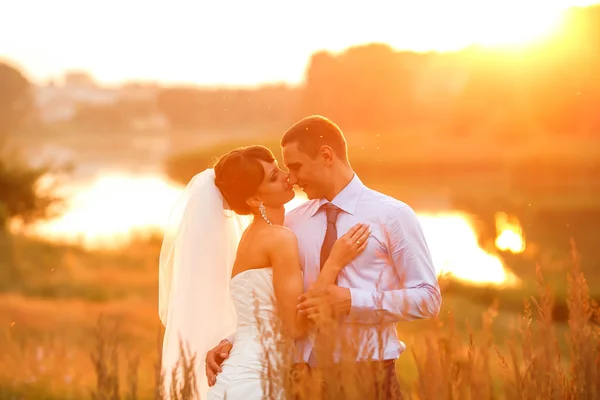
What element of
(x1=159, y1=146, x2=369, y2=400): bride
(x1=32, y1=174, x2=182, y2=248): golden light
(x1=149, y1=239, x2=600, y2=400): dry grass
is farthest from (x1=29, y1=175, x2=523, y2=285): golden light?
(x1=159, y1=146, x2=369, y2=400): bride

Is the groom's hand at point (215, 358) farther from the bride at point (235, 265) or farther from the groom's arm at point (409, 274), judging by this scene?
the groom's arm at point (409, 274)

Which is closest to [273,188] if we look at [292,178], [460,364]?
[292,178]

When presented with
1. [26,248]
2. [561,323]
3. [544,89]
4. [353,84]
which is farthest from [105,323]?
[353,84]

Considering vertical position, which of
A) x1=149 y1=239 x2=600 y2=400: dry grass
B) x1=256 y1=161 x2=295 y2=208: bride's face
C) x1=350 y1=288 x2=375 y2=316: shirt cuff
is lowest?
x1=149 y1=239 x2=600 y2=400: dry grass

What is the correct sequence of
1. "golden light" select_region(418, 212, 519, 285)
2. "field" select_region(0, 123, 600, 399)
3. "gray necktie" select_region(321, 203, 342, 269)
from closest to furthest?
"field" select_region(0, 123, 600, 399)
"gray necktie" select_region(321, 203, 342, 269)
"golden light" select_region(418, 212, 519, 285)

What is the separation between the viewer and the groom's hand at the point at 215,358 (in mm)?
3975

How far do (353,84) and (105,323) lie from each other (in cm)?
8423

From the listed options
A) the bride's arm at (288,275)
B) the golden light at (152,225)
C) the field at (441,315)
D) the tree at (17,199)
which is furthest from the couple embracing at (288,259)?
the tree at (17,199)

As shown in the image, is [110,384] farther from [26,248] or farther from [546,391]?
[26,248]

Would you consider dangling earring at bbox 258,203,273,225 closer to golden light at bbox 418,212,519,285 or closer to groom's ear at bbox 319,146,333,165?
groom's ear at bbox 319,146,333,165

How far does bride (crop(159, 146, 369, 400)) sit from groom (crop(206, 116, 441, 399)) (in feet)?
0.33

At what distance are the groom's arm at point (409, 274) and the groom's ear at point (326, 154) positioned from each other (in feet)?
1.45

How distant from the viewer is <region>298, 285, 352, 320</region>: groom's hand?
3572 mm

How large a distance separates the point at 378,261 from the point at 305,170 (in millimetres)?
603
